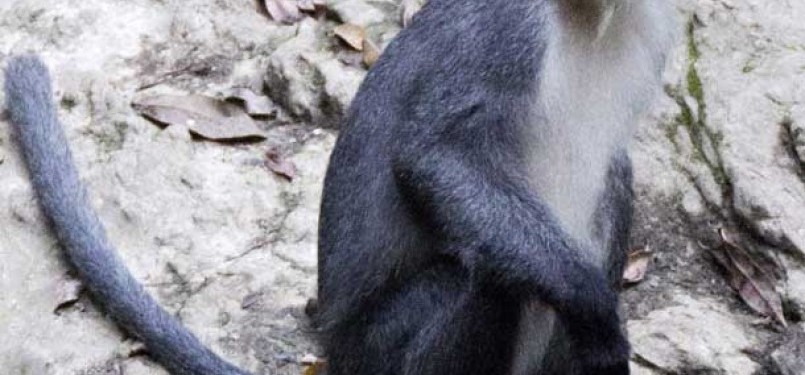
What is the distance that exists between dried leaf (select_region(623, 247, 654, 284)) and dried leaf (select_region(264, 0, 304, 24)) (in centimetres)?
159

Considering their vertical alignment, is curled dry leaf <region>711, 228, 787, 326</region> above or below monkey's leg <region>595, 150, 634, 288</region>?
below

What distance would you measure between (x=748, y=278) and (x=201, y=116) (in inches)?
72.9

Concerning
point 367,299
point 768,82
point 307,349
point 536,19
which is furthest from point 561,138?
point 768,82

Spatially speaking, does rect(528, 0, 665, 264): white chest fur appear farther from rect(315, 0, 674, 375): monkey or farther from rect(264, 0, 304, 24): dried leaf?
rect(264, 0, 304, 24): dried leaf

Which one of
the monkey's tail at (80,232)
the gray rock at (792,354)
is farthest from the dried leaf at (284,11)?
the gray rock at (792,354)

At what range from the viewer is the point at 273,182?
4.99 m

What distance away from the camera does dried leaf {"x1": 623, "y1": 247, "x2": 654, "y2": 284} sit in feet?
15.6

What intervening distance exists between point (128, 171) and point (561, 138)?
1573 mm

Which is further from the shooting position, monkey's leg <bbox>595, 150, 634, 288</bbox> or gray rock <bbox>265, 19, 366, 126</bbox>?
gray rock <bbox>265, 19, 366, 126</bbox>

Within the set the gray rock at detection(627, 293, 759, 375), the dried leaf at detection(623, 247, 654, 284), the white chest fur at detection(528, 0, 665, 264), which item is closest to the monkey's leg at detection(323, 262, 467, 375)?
the white chest fur at detection(528, 0, 665, 264)

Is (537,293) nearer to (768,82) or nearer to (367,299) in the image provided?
(367,299)

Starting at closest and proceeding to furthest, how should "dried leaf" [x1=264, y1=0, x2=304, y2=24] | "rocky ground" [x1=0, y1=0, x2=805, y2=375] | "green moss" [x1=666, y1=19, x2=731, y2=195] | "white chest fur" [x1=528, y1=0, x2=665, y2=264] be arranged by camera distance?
"white chest fur" [x1=528, y1=0, x2=665, y2=264]
"rocky ground" [x1=0, y1=0, x2=805, y2=375]
"green moss" [x1=666, y1=19, x2=731, y2=195]
"dried leaf" [x1=264, y1=0, x2=304, y2=24]

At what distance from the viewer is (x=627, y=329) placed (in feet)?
14.8

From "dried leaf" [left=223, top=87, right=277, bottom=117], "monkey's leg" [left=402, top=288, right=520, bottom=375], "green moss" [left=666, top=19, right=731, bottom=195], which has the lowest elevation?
"dried leaf" [left=223, top=87, right=277, bottom=117]
